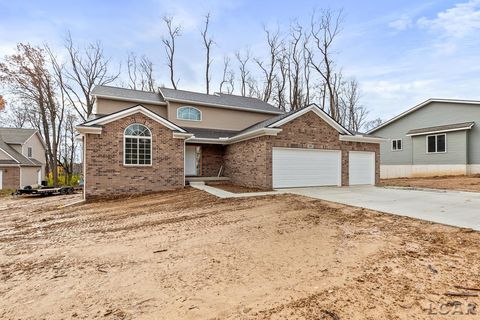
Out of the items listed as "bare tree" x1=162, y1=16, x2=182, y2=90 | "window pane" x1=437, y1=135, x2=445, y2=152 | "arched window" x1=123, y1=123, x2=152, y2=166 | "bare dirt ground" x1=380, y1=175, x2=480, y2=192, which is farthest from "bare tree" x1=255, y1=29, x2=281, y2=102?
"arched window" x1=123, y1=123, x2=152, y2=166

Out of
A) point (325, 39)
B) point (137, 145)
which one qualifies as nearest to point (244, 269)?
point (137, 145)

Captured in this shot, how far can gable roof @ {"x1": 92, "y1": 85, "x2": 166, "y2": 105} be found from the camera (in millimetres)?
15521

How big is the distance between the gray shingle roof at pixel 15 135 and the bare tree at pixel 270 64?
26.7 m

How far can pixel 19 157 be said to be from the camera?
23.7m

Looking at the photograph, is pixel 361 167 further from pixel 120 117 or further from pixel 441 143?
pixel 120 117

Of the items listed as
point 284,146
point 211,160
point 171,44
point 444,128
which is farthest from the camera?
point 171,44

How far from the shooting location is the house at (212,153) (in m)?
11.4

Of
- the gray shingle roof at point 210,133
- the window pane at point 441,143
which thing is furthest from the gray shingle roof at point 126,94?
the window pane at point 441,143

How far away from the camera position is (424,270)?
10.7ft

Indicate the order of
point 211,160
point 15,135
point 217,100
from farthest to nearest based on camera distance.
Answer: point 15,135, point 217,100, point 211,160

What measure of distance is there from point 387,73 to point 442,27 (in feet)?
27.8

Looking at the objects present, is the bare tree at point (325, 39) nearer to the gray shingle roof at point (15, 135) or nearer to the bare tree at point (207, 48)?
the bare tree at point (207, 48)

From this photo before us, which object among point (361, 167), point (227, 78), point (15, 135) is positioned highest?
point (227, 78)

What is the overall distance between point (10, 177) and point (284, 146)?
2536cm
